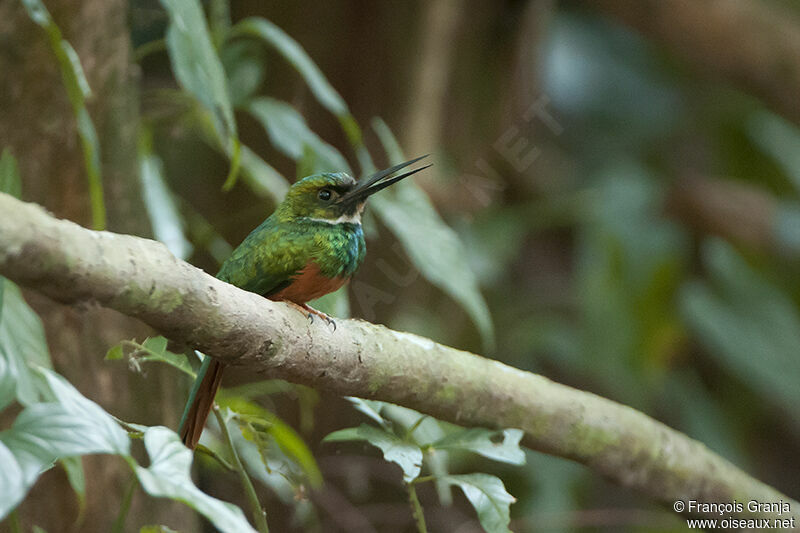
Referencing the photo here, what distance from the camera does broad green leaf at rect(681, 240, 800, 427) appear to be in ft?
11.1

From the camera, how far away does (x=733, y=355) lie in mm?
3389

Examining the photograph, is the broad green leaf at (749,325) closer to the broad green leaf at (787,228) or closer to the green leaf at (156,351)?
the broad green leaf at (787,228)

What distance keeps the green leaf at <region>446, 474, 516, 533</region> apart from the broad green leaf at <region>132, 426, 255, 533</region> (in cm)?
46

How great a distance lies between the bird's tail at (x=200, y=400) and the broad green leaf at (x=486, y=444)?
34cm

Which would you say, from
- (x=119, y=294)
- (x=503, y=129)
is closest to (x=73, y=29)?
(x=119, y=294)

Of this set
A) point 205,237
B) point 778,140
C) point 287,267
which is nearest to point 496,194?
point 778,140

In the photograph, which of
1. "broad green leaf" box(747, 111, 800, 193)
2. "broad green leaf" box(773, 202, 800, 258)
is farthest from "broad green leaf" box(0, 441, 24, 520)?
"broad green leaf" box(747, 111, 800, 193)

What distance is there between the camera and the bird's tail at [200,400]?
130 cm

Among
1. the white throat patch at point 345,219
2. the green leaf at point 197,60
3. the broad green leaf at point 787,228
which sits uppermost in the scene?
the green leaf at point 197,60

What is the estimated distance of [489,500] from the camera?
126cm

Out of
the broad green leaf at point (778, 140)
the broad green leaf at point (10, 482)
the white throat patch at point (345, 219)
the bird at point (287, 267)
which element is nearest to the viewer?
the broad green leaf at point (10, 482)

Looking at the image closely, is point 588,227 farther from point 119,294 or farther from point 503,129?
point 119,294

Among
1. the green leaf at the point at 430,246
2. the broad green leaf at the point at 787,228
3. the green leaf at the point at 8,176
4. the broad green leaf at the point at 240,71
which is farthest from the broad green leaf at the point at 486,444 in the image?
the broad green leaf at the point at 787,228

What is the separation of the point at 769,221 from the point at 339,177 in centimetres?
259
